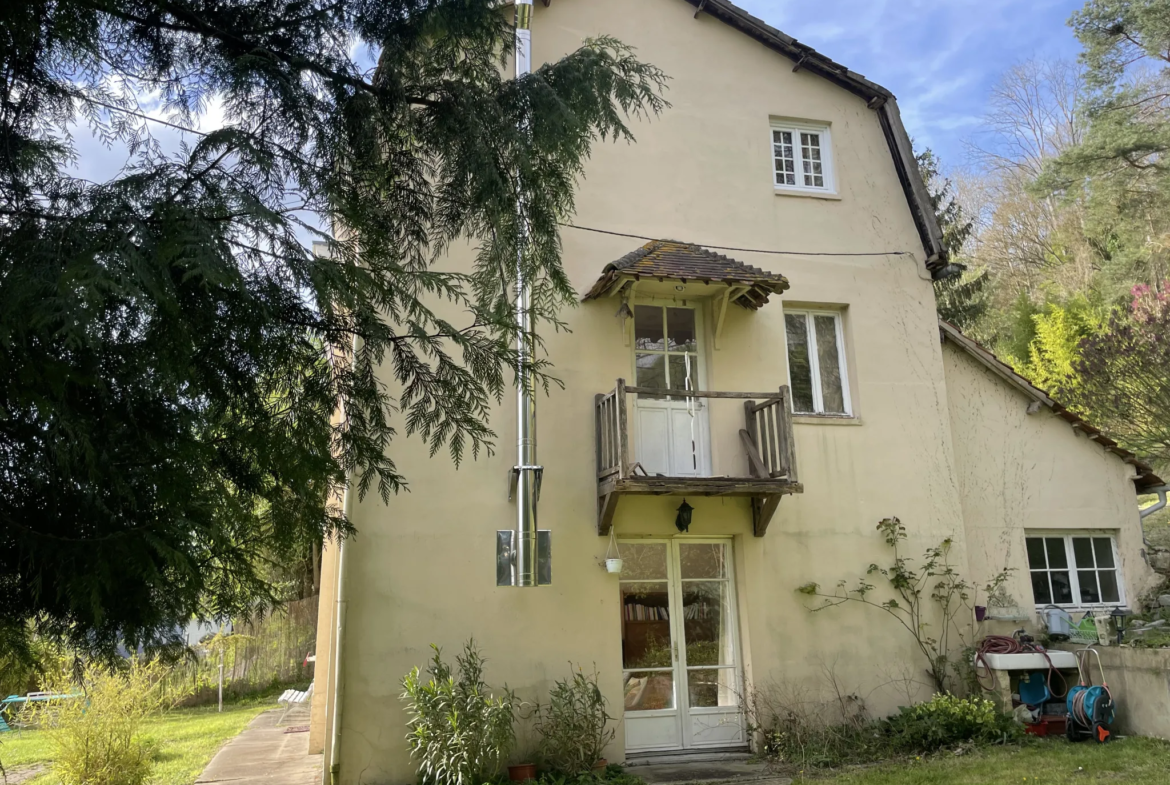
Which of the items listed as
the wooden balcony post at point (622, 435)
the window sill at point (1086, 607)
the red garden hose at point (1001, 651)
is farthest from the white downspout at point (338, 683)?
the window sill at point (1086, 607)

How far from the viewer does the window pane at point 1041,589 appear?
448 inches

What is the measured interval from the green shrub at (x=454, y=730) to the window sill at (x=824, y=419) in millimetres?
4816

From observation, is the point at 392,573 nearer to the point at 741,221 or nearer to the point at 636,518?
the point at 636,518

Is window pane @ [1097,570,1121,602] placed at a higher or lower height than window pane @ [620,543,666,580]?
lower

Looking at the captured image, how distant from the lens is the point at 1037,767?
322 inches

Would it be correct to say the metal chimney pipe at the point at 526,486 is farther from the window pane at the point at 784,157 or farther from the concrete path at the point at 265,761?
the window pane at the point at 784,157

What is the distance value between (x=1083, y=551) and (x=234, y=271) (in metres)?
11.9

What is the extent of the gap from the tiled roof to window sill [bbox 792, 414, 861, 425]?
4.83 ft

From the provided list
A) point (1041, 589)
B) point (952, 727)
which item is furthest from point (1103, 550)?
point (952, 727)

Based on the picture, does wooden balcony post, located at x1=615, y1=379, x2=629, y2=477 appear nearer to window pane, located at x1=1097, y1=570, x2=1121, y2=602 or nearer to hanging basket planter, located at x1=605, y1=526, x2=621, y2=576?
hanging basket planter, located at x1=605, y1=526, x2=621, y2=576

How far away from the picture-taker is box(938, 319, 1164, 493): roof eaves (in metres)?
11.8

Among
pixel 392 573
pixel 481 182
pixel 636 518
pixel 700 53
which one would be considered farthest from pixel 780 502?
pixel 481 182

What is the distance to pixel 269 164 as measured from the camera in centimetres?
381

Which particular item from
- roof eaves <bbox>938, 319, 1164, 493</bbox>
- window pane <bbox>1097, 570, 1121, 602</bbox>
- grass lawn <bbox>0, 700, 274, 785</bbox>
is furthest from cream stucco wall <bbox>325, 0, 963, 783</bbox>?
grass lawn <bbox>0, 700, 274, 785</bbox>
